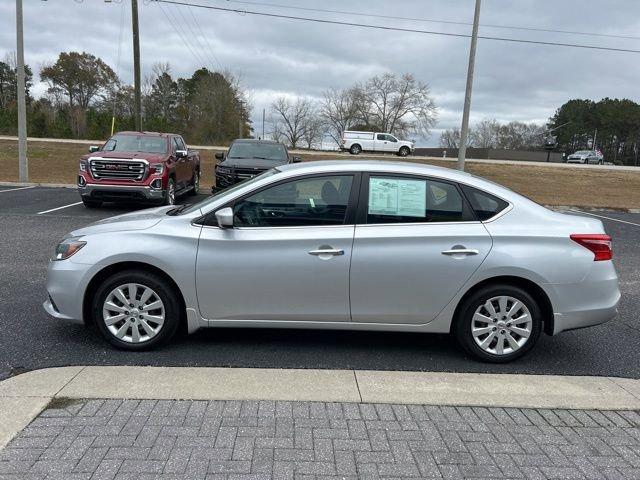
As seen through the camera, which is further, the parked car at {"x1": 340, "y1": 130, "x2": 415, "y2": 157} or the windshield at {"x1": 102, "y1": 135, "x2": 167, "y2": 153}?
the parked car at {"x1": 340, "y1": 130, "x2": 415, "y2": 157}

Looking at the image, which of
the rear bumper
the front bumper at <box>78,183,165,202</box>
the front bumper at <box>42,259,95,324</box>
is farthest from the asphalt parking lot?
the front bumper at <box>78,183,165,202</box>

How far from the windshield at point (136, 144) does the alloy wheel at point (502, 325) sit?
1006cm

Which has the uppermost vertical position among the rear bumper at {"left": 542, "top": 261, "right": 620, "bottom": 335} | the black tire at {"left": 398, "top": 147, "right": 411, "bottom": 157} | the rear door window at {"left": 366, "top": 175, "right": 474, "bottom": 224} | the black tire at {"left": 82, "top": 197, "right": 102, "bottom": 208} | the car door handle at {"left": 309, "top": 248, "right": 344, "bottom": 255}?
the black tire at {"left": 398, "top": 147, "right": 411, "bottom": 157}

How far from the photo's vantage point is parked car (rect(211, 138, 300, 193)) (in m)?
12.3

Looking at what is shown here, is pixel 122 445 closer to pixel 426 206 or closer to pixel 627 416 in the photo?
pixel 426 206

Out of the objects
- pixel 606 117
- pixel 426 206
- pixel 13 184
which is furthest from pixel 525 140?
pixel 426 206

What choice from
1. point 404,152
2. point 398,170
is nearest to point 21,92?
point 398,170

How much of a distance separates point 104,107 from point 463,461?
75147 mm

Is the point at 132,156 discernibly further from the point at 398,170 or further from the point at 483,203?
the point at 483,203

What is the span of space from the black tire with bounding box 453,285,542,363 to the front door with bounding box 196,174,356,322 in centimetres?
94

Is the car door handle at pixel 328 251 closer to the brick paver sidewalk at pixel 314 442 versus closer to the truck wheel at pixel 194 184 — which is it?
the brick paver sidewalk at pixel 314 442

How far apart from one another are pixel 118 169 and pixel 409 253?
9.03m

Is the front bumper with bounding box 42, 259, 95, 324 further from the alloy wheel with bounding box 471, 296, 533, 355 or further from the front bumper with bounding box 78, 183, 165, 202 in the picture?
the front bumper with bounding box 78, 183, 165, 202

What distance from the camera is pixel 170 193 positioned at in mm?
11898
